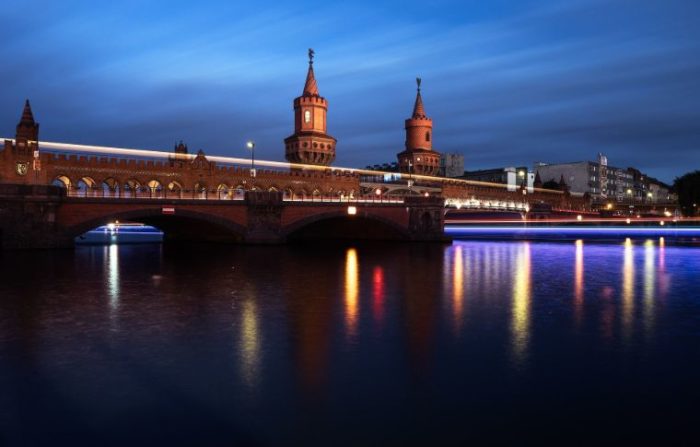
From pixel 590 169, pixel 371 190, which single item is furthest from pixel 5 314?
pixel 590 169

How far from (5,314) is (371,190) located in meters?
75.9

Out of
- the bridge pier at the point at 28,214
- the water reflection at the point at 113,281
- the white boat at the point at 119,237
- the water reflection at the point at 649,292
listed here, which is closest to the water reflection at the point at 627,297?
the water reflection at the point at 649,292

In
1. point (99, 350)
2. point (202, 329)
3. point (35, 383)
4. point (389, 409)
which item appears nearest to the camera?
point (389, 409)

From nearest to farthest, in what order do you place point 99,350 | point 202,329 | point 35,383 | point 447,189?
point 35,383
point 99,350
point 202,329
point 447,189

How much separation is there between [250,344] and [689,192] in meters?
89.4

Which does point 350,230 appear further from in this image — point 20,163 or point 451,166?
point 451,166

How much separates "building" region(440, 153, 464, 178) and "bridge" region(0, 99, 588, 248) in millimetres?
91123

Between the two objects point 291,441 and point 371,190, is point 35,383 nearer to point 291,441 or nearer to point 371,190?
point 291,441

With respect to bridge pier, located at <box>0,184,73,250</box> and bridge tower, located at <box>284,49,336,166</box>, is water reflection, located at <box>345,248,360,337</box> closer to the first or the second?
bridge pier, located at <box>0,184,73,250</box>

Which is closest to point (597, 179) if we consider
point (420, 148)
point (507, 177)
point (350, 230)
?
point (507, 177)

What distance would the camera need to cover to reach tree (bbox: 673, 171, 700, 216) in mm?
78125

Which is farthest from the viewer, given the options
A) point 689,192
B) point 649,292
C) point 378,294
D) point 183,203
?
point 689,192

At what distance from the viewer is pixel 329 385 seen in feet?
23.9

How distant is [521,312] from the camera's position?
12719 mm
